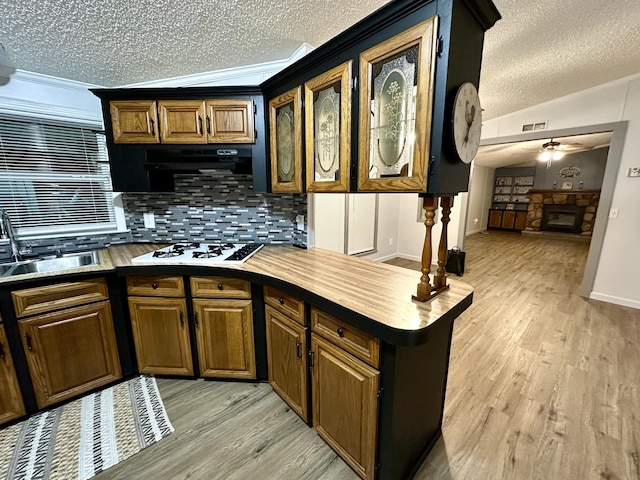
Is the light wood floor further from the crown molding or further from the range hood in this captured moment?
the crown molding

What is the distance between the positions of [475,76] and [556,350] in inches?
99.5

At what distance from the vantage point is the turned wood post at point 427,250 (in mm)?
1060

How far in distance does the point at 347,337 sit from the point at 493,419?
1267mm

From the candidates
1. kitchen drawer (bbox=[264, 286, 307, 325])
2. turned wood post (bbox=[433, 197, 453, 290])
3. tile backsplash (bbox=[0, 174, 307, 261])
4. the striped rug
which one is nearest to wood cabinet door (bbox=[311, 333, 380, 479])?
kitchen drawer (bbox=[264, 286, 307, 325])

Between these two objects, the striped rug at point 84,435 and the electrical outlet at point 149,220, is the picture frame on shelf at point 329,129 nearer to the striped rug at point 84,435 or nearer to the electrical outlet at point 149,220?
the electrical outlet at point 149,220

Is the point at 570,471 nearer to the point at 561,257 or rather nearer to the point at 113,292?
the point at 113,292

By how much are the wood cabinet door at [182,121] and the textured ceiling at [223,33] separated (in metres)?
0.34

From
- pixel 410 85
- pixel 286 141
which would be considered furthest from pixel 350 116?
pixel 286 141

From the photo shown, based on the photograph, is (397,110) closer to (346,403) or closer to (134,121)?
(346,403)

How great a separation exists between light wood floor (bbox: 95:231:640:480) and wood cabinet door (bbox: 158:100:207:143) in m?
1.84

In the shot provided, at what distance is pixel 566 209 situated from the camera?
8000 millimetres

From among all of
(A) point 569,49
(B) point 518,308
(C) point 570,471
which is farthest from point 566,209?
(C) point 570,471

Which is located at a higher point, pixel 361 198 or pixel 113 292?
pixel 361 198

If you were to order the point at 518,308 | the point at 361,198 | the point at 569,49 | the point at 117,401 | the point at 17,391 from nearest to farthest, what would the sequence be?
the point at 17,391, the point at 117,401, the point at 569,49, the point at 518,308, the point at 361,198
